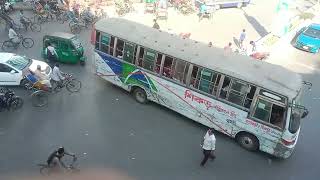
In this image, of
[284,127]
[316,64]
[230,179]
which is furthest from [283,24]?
[230,179]

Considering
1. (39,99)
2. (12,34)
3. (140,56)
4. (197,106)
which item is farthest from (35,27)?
(197,106)

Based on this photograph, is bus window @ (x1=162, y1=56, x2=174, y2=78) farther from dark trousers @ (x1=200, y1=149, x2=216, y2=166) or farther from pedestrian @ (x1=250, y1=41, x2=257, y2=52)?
pedestrian @ (x1=250, y1=41, x2=257, y2=52)

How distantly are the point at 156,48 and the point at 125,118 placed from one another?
10.3 ft

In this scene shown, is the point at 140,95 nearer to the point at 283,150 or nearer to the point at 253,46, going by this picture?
the point at 283,150

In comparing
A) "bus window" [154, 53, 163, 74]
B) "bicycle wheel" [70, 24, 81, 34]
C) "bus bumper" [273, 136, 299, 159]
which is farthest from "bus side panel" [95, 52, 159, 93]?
"bicycle wheel" [70, 24, 81, 34]

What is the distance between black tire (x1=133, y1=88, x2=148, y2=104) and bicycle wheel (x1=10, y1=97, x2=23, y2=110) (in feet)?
15.7

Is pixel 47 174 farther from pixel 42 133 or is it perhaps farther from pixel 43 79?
pixel 43 79

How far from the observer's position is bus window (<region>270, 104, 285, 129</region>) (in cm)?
1435

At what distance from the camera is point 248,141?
15.6 meters

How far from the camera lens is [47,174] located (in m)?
13.8

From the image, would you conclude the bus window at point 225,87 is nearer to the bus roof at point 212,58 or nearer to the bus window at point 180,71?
the bus roof at point 212,58

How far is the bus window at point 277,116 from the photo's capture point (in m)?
14.4

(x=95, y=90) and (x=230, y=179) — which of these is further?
(x=95, y=90)

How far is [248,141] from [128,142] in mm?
4523
